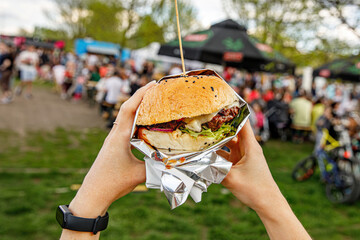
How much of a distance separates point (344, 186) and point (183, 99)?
5133 mm

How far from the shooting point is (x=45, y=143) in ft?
26.2

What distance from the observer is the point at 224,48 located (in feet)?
28.8

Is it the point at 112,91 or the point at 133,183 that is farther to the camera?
the point at 112,91

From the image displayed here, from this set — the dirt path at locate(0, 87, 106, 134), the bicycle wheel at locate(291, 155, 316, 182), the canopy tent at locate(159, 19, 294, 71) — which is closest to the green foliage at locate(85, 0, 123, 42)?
the dirt path at locate(0, 87, 106, 134)

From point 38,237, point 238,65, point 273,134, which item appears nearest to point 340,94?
point 273,134

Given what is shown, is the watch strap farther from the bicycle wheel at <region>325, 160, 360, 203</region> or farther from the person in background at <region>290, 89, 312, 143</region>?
the person in background at <region>290, 89, 312, 143</region>

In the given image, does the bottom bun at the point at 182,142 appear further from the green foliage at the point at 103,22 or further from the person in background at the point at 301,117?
Answer: the green foliage at the point at 103,22

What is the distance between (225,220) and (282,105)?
752 cm

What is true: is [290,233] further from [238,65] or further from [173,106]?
[238,65]

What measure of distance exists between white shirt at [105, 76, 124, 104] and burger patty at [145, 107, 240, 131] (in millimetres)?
8981

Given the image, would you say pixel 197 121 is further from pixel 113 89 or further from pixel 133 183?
pixel 113 89

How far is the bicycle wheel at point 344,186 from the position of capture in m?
5.71

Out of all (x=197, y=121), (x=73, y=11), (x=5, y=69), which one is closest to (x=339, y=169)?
(x=197, y=121)

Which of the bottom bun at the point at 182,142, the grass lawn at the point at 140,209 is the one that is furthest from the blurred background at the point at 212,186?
the bottom bun at the point at 182,142
